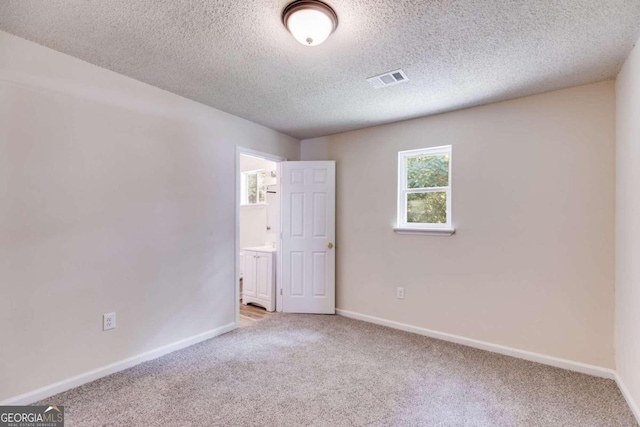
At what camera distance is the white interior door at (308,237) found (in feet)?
13.3

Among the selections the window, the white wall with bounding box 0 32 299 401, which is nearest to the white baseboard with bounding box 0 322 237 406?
the white wall with bounding box 0 32 299 401

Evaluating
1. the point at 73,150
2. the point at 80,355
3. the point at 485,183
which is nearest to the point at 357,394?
the point at 80,355

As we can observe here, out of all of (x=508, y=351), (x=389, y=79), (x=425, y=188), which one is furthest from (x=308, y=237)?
(x=508, y=351)

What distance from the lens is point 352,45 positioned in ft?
6.70

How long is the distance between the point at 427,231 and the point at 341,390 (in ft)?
6.10

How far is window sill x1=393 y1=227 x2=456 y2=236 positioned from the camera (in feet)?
10.5

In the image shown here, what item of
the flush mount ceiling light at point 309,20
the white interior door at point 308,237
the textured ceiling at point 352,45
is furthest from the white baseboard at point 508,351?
the flush mount ceiling light at point 309,20

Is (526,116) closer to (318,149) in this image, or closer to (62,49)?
(318,149)

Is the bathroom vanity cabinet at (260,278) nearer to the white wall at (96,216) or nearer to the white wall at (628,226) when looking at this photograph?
the white wall at (96,216)

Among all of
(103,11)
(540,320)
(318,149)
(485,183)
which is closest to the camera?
(103,11)

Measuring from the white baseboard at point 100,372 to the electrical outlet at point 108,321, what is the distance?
0.30m

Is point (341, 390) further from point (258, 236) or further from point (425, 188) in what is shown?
point (258, 236)

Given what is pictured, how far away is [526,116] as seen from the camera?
9.14ft

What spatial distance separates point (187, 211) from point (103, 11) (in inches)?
67.0
